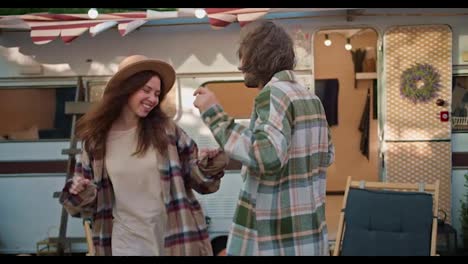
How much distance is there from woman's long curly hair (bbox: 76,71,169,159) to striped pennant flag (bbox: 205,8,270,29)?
6.59 feet

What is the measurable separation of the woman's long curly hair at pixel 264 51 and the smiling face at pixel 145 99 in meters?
0.50

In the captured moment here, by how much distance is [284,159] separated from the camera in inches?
69.5

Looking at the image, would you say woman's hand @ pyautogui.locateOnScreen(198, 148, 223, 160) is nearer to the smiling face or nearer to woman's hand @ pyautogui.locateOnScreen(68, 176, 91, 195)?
the smiling face

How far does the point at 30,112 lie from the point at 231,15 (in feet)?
6.28

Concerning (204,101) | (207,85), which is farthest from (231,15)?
(204,101)

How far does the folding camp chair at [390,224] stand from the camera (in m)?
3.89

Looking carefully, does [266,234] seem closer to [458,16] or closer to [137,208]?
[137,208]

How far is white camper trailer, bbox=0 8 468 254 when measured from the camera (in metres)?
4.61

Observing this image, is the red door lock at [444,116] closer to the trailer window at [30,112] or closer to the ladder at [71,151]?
the ladder at [71,151]

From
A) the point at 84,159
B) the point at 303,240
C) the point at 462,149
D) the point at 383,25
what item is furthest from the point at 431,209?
the point at 84,159

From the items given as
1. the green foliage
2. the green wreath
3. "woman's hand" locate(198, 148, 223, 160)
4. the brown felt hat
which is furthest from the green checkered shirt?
the green foliage

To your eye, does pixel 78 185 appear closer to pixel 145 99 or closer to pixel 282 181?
pixel 145 99

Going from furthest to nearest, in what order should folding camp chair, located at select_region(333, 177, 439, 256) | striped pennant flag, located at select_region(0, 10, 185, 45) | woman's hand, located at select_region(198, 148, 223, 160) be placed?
striped pennant flag, located at select_region(0, 10, 185, 45)
folding camp chair, located at select_region(333, 177, 439, 256)
woman's hand, located at select_region(198, 148, 223, 160)

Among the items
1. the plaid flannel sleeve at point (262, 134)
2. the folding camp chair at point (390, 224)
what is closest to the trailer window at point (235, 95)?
the folding camp chair at point (390, 224)
